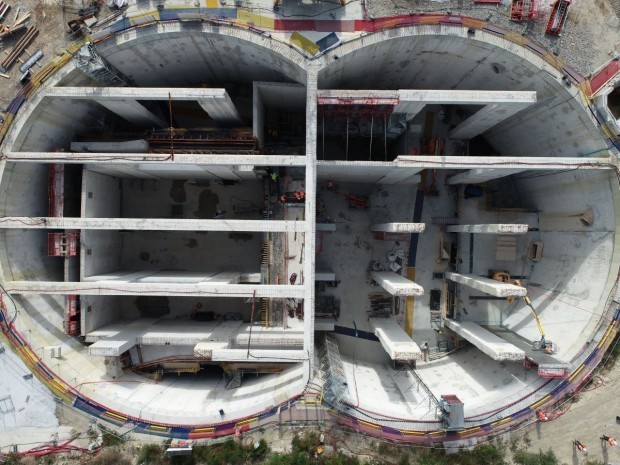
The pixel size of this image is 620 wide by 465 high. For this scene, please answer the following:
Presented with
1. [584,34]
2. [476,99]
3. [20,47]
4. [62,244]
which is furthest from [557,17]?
[62,244]

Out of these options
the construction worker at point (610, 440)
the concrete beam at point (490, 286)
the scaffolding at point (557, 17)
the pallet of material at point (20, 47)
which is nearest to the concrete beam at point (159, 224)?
the pallet of material at point (20, 47)

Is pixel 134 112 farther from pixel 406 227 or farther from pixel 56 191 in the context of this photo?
pixel 406 227

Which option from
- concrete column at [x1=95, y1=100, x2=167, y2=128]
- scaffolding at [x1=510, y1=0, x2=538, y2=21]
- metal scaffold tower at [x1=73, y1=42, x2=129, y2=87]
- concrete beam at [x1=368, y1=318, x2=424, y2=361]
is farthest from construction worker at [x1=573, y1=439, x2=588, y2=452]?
metal scaffold tower at [x1=73, y1=42, x2=129, y2=87]

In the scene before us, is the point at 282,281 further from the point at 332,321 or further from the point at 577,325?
the point at 577,325

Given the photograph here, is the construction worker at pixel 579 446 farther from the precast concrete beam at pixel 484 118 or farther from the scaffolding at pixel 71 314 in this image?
the scaffolding at pixel 71 314

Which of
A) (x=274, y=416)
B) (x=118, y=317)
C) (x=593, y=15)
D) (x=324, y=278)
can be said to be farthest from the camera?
(x=118, y=317)

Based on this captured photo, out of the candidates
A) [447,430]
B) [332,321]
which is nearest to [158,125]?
[332,321]

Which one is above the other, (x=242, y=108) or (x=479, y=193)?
(x=242, y=108)
